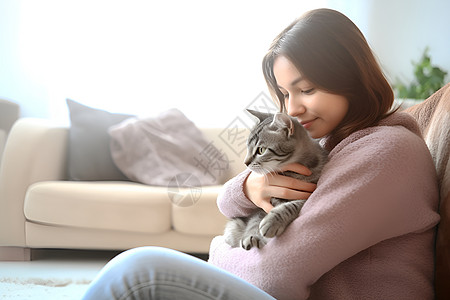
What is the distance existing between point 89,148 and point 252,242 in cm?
213

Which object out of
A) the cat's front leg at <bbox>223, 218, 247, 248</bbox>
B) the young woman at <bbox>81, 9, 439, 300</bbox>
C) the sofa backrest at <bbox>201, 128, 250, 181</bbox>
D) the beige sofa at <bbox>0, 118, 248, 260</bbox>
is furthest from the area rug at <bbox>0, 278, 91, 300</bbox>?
the sofa backrest at <bbox>201, 128, 250, 181</bbox>

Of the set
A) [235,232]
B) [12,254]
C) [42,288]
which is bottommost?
[12,254]

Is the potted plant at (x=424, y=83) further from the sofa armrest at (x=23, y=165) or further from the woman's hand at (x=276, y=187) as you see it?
the woman's hand at (x=276, y=187)

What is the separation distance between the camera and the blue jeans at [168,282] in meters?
0.71

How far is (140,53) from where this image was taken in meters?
3.94

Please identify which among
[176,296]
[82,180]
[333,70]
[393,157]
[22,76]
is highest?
[333,70]

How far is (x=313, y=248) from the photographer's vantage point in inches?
30.9

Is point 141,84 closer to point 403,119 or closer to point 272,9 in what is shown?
point 272,9

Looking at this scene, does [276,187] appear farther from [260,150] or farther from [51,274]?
[51,274]

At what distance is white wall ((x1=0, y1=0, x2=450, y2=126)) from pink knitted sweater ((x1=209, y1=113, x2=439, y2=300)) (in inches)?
122

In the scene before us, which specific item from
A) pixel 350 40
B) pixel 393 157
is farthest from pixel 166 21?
pixel 393 157

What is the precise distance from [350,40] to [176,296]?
0.72 m

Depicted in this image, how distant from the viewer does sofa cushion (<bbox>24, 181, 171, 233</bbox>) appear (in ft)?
7.89

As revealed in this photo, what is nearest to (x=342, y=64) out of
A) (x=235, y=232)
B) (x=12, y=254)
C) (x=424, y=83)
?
(x=235, y=232)
